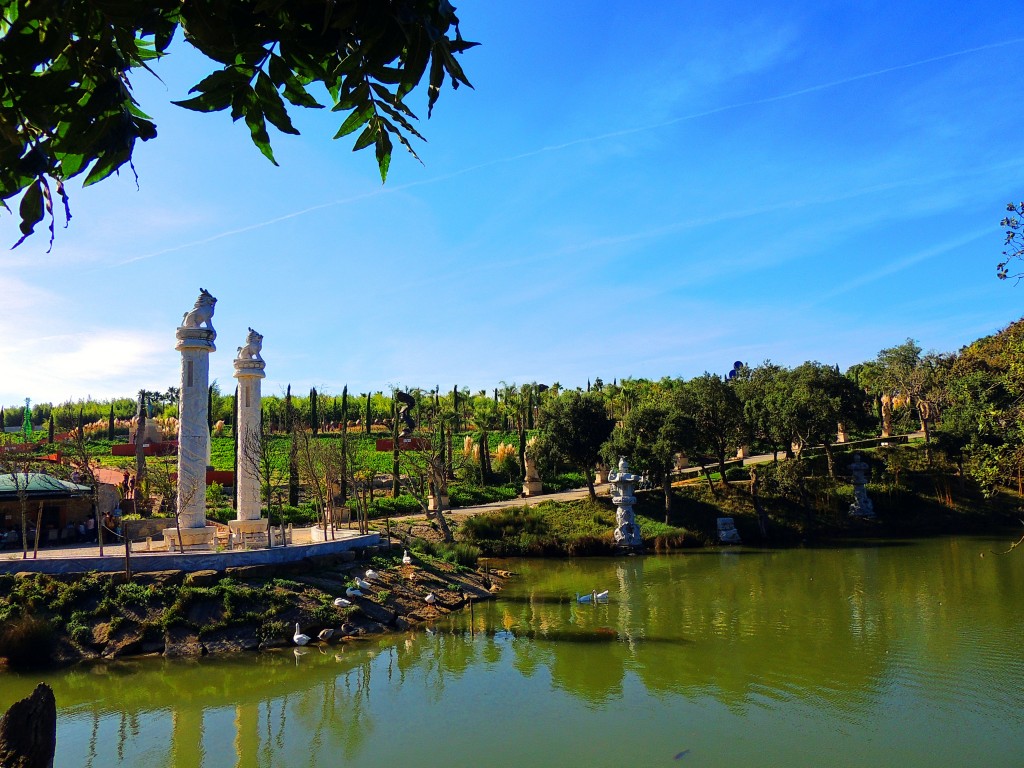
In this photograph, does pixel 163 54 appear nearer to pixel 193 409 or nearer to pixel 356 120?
pixel 356 120

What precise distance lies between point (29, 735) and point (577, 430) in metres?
35.7

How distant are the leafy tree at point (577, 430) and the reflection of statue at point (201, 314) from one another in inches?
846

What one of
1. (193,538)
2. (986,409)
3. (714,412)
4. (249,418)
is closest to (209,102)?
(986,409)

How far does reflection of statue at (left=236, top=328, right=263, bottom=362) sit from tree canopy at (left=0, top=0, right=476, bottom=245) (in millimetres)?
21991

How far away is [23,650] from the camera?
1476 centimetres

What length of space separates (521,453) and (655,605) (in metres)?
31.8

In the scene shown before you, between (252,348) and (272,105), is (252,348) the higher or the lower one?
the higher one

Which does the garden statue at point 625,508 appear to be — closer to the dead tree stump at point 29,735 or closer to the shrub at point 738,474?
the shrub at point 738,474

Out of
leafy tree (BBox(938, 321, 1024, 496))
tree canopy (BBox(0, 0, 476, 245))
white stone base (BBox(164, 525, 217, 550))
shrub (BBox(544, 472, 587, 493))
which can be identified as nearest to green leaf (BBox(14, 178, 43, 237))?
tree canopy (BBox(0, 0, 476, 245))

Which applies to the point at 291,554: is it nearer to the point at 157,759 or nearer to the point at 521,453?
the point at 157,759

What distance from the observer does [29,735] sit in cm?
359

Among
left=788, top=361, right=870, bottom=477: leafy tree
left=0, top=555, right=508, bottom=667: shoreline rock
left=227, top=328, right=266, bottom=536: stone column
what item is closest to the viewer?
left=0, top=555, right=508, bottom=667: shoreline rock

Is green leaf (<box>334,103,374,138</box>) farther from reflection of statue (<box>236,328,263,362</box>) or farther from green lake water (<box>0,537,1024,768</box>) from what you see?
reflection of statue (<box>236,328,263,362</box>)

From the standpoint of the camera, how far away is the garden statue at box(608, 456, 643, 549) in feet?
106
